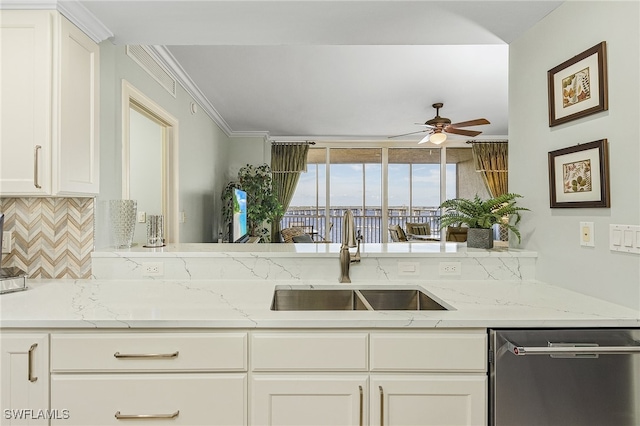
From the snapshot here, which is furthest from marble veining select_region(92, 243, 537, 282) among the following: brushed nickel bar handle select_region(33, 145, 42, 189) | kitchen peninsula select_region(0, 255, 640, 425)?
kitchen peninsula select_region(0, 255, 640, 425)

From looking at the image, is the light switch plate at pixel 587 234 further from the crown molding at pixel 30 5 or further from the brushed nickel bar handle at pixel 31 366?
the crown molding at pixel 30 5

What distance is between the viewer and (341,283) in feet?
5.89

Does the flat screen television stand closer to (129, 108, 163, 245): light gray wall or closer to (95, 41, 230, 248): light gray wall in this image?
(95, 41, 230, 248): light gray wall

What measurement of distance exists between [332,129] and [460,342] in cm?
508

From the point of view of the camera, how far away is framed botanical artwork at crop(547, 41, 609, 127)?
141 centimetres

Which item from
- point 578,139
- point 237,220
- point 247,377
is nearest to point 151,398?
point 247,377

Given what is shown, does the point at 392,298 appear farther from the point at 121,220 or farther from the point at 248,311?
the point at 121,220

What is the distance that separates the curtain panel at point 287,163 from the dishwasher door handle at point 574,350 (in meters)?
5.58

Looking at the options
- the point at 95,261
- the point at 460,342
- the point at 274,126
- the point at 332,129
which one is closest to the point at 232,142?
the point at 274,126

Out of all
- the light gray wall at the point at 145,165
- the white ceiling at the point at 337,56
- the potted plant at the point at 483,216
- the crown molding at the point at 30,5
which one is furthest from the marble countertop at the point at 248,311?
the light gray wall at the point at 145,165

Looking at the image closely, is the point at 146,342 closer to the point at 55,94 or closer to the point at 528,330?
the point at 55,94

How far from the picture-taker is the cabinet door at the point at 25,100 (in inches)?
60.9

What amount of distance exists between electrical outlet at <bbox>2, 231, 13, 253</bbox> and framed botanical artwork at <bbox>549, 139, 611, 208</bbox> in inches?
104

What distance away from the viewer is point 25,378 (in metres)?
1.23
